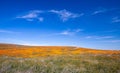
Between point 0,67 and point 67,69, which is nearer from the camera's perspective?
point 67,69

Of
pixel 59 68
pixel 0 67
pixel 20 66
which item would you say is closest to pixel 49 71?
pixel 59 68

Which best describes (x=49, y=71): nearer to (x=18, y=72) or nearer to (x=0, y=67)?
(x=18, y=72)

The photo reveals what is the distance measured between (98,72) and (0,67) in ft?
28.1

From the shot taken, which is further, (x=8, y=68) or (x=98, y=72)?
(x=8, y=68)

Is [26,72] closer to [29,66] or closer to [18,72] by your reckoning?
[18,72]

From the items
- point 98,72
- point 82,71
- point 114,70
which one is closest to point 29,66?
point 82,71

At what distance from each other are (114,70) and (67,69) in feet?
12.8

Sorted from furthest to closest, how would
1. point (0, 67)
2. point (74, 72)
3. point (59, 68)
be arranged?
point (0, 67) < point (59, 68) < point (74, 72)

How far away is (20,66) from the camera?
14.1 meters

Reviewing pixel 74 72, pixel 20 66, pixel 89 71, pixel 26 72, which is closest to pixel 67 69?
pixel 74 72

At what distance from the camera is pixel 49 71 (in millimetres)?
12625

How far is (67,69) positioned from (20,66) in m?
4.38

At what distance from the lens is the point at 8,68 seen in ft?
44.8

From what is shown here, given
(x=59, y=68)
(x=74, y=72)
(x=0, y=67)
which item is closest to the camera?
(x=74, y=72)
